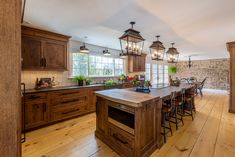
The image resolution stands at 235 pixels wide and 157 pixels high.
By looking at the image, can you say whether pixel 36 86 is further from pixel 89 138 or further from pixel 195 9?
pixel 195 9

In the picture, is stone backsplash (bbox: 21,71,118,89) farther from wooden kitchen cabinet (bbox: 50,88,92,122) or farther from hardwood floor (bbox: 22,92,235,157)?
hardwood floor (bbox: 22,92,235,157)

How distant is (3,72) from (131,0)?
1.99m

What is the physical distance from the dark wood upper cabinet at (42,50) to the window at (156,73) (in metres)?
5.72

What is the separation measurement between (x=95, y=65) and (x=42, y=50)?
82.6 inches

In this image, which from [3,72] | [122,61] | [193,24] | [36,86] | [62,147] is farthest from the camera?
[122,61]

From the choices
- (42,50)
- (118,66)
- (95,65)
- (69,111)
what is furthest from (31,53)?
(118,66)

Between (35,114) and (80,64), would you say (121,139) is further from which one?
(80,64)

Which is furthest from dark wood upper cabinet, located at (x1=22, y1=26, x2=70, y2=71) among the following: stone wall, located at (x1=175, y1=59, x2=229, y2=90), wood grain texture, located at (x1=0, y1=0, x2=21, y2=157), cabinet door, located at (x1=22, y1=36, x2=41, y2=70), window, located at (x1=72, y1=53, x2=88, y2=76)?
stone wall, located at (x1=175, y1=59, x2=229, y2=90)

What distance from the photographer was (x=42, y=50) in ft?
10.7

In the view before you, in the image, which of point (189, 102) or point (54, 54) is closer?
point (54, 54)

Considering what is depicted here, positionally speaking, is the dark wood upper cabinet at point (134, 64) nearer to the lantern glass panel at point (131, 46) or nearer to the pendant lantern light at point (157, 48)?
the pendant lantern light at point (157, 48)

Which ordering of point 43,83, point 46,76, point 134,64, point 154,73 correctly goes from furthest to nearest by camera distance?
point 154,73, point 134,64, point 46,76, point 43,83

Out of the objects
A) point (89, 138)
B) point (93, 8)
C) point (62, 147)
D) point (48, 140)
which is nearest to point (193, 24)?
point (93, 8)

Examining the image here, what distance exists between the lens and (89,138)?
2.62 meters
